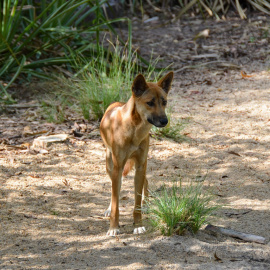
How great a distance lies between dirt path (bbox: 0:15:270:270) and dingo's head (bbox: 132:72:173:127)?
1.00 m

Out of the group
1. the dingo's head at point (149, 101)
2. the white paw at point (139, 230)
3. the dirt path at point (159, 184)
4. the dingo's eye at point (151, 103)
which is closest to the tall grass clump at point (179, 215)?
the dirt path at point (159, 184)

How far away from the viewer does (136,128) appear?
4160mm

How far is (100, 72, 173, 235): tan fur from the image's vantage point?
404 cm

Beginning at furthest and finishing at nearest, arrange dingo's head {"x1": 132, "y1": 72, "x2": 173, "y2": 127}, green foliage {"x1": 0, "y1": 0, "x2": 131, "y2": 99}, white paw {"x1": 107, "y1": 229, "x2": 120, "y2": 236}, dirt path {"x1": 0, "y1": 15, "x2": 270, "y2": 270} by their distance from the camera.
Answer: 1. green foliage {"x1": 0, "y1": 0, "x2": 131, "y2": 99}
2. white paw {"x1": 107, "y1": 229, "x2": 120, "y2": 236}
3. dingo's head {"x1": 132, "y1": 72, "x2": 173, "y2": 127}
4. dirt path {"x1": 0, "y1": 15, "x2": 270, "y2": 270}

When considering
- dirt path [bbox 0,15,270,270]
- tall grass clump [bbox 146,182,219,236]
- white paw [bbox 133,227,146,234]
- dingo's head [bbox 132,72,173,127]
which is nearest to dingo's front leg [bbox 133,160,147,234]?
white paw [bbox 133,227,146,234]

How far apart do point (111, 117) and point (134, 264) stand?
4.66 feet

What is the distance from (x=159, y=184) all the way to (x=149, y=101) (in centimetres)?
161

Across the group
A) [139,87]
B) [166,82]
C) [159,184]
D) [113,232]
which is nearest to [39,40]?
[159,184]

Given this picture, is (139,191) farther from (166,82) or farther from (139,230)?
(166,82)

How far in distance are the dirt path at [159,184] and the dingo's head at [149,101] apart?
3.29 ft

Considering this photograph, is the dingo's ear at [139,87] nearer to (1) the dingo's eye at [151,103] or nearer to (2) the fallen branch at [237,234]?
(1) the dingo's eye at [151,103]

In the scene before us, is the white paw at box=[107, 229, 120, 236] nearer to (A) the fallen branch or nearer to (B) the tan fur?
(B) the tan fur

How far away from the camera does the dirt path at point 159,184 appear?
3.79m

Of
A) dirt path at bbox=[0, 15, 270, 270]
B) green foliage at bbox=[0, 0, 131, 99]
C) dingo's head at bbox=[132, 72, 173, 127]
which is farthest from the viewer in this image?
green foliage at bbox=[0, 0, 131, 99]
